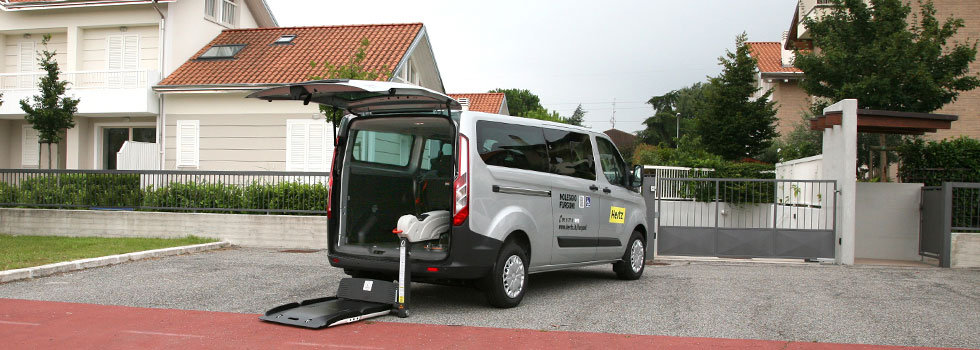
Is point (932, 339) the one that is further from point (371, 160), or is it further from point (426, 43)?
point (426, 43)

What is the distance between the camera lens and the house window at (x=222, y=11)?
23391mm

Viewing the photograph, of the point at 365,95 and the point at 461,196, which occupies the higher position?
the point at 365,95

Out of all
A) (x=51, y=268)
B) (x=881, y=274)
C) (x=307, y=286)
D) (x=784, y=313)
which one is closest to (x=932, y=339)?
(x=784, y=313)

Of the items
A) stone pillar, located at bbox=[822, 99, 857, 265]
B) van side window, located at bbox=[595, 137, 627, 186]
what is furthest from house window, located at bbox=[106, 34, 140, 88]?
stone pillar, located at bbox=[822, 99, 857, 265]

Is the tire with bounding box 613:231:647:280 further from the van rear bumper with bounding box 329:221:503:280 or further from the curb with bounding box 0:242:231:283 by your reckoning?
the curb with bounding box 0:242:231:283

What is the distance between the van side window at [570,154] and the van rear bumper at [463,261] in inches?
63.4

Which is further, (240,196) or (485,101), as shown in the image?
(485,101)

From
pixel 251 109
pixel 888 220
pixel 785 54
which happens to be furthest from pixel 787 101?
pixel 251 109

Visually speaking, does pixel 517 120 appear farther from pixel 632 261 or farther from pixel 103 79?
pixel 103 79

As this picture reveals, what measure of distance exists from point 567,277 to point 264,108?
39.9 ft

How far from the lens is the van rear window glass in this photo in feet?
27.0

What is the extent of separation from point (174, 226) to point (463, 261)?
10548 mm

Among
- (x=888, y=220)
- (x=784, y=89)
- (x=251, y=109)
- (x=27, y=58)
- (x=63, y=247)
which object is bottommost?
(x=63, y=247)

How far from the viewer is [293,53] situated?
21.9m
